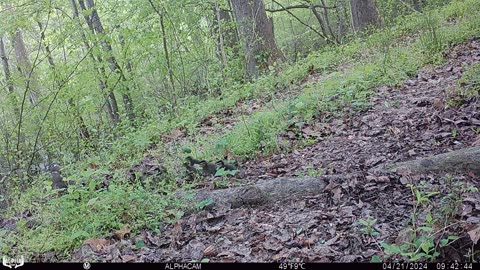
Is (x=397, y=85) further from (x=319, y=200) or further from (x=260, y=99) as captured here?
(x=319, y=200)

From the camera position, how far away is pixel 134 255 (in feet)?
10.1

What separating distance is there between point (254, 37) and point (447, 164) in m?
6.82

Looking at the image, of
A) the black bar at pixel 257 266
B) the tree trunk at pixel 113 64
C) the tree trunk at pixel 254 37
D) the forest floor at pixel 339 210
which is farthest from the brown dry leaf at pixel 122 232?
the tree trunk at pixel 254 37

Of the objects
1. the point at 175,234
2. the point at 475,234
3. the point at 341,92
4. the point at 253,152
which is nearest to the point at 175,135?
the point at 253,152

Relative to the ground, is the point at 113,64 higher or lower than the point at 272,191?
higher

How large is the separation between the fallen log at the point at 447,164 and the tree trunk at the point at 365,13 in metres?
7.47

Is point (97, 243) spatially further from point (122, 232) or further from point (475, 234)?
point (475, 234)

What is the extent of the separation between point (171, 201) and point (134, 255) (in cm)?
81

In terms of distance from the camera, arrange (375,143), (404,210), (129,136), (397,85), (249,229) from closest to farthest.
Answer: (404,210)
(249,229)
(375,143)
(397,85)
(129,136)

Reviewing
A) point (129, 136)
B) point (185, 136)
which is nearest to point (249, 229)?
point (185, 136)

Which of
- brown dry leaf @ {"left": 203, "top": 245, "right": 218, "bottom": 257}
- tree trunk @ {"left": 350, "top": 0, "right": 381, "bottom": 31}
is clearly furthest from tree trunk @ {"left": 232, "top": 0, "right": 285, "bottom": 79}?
brown dry leaf @ {"left": 203, "top": 245, "right": 218, "bottom": 257}

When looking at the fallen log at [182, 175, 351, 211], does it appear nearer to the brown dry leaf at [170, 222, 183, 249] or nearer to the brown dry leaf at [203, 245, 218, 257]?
the brown dry leaf at [170, 222, 183, 249]

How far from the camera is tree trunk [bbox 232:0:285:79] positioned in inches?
375

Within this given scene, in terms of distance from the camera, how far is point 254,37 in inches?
381
